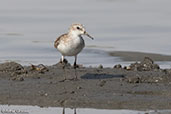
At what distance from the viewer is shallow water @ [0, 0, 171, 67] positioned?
18.1 meters

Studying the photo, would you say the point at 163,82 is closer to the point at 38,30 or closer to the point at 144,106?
the point at 144,106

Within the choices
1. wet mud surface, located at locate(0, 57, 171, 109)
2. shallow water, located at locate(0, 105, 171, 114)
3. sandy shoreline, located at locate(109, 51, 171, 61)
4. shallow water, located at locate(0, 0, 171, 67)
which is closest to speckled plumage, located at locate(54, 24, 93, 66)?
wet mud surface, located at locate(0, 57, 171, 109)

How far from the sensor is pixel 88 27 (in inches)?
810

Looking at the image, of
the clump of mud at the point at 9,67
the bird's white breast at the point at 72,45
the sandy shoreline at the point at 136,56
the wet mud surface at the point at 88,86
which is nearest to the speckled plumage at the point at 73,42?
the bird's white breast at the point at 72,45

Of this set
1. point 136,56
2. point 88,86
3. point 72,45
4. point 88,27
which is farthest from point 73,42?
point 88,27

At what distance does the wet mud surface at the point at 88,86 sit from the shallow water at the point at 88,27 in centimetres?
313

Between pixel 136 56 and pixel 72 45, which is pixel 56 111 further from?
pixel 136 56

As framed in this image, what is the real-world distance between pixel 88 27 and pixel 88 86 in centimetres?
878

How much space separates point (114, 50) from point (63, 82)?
20.7 feet

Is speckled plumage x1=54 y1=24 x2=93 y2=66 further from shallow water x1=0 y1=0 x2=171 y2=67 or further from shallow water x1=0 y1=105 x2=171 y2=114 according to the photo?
shallow water x1=0 y1=0 x2=171 y2=67

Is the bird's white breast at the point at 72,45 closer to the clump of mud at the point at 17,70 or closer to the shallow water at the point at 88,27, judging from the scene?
the clump of mud at the point at 17,70

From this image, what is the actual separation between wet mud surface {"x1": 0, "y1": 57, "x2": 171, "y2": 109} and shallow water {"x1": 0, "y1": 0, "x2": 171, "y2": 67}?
313 centimetres

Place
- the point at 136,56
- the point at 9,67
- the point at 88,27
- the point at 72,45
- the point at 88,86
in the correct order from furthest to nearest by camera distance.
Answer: the point at 88,27
the point at 136,56
the point at 9,67
the point at 72,45
the point at 88,86

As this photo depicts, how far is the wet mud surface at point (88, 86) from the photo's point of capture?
10906 millimetres
